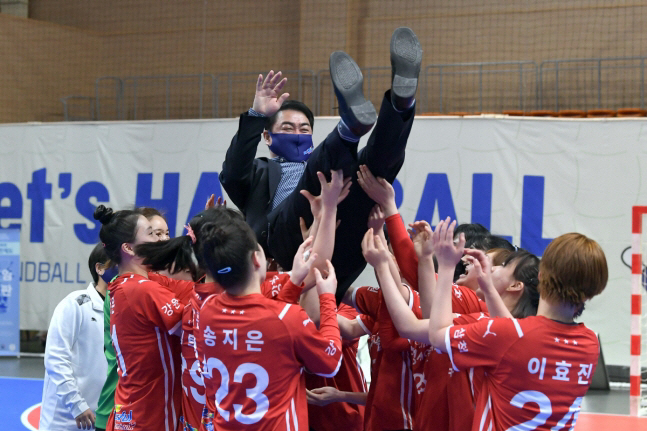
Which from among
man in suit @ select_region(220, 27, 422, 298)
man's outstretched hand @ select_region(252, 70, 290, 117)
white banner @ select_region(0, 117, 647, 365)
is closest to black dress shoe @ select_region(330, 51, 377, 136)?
man in suit @ select_region(220, 27, 422, 298)

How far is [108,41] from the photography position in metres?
13.6

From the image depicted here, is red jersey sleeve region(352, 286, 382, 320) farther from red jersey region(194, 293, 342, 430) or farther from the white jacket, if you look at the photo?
the white jacket

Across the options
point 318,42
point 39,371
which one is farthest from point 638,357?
point 318,42

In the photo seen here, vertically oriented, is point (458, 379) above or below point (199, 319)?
below

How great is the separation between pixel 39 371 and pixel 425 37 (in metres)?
7.72

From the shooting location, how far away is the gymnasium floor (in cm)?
613

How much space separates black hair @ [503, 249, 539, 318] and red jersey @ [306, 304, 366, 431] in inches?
30.7

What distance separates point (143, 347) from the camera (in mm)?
3236

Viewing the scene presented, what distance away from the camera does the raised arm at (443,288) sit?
8.57ft

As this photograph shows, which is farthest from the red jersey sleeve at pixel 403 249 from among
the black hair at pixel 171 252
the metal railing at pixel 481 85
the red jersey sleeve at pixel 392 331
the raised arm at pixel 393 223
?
the metal railing at pixel 481 85

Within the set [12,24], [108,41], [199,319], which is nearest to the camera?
[199,319]

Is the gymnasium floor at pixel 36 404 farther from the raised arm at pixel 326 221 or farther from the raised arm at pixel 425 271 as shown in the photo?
the raised arm at pixel 326 221

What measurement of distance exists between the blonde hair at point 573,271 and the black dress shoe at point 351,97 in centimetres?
84

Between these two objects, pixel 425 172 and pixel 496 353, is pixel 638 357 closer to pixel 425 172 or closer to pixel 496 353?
pixel 425 172
